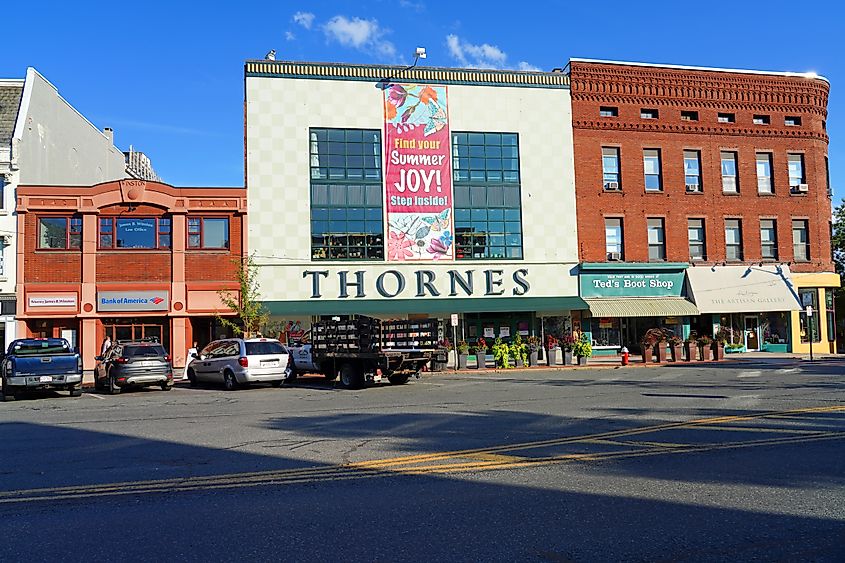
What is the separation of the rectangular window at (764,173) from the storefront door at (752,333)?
6.74 meters

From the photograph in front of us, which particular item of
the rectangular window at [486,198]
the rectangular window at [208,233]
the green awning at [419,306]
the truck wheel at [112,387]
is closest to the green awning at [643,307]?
the green awning at [419,306]

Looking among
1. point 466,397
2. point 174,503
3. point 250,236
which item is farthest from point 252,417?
point 250,236

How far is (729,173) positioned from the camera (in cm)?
3738

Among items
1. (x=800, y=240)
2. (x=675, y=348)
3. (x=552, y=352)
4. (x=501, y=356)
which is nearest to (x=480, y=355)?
(x=501, y=356)

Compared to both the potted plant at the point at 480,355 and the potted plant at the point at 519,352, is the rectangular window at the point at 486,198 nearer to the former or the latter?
the potted plant at the point at 519,352

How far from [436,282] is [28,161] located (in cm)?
1866

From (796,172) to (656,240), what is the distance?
9097 millimetres

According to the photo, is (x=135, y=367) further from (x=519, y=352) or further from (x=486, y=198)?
(x=486, y=198)

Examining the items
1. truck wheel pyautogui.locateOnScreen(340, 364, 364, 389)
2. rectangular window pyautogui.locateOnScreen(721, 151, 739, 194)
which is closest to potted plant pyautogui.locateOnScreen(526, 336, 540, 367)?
truck wheel pyautogui.locateOnScreen(340, 364, 364, 389)

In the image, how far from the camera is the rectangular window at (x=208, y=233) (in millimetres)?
32031

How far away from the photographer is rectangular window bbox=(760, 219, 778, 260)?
122ft

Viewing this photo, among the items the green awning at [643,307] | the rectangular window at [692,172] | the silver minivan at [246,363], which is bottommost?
the silver minivan at [246,363]

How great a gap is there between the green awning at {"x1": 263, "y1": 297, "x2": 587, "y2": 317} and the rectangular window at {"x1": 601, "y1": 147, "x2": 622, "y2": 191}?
618cm

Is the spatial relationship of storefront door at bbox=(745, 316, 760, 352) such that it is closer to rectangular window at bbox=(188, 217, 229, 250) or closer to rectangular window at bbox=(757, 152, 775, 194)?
rectangular window at bbox=(757, 152, 775, 194)
